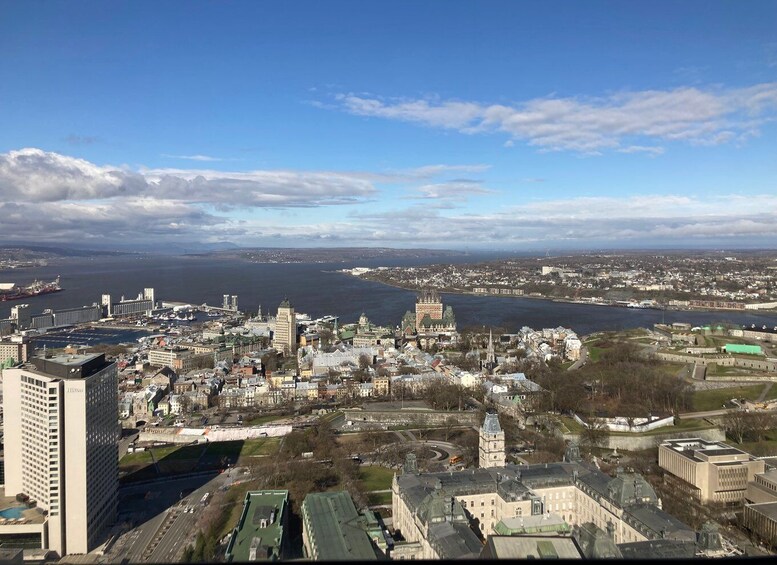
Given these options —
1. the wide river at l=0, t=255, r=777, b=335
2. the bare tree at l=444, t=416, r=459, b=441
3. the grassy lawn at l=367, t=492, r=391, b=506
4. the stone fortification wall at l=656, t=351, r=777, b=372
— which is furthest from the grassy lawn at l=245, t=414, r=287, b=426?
the wide river at l=0, t=255, r=777, b=335

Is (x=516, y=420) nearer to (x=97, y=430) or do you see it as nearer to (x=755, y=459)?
(x=755, y=459)

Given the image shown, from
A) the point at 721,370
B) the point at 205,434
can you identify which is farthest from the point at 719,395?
the point at 205,434

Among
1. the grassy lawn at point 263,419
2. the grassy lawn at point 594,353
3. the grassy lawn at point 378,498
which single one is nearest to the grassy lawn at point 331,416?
the grassy lawn at point 263,419

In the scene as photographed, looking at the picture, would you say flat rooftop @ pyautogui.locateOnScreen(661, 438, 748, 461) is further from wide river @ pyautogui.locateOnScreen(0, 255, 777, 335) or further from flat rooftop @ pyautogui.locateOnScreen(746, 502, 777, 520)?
wide river @ pyautogui.locateOnScreen(0, 255, 777, 335)

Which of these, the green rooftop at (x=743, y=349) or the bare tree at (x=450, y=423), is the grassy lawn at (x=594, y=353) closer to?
the green rooftop at (x=743, y=349)

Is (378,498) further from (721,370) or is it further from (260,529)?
(721,370)

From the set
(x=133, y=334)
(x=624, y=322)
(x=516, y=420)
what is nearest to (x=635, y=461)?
(x=516, y=420)
